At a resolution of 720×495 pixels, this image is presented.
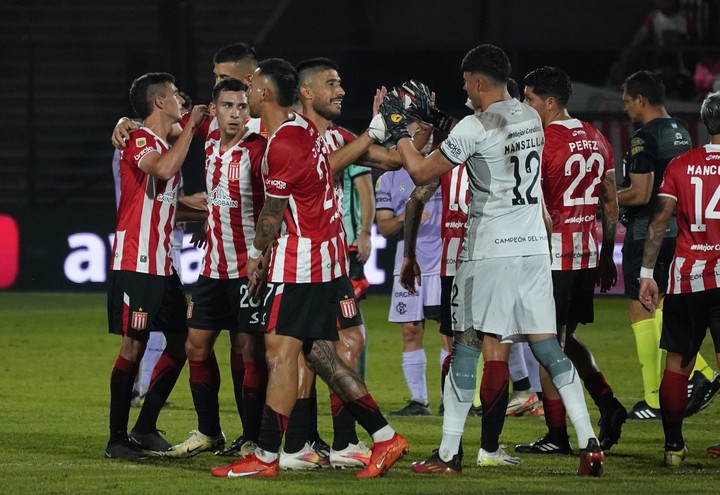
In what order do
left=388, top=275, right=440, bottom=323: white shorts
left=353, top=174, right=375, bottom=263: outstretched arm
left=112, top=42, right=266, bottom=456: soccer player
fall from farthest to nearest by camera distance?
left=388, top=275, right=440, bottom=323: white shorts, left=353, top=174, right=375, bottom=263: outstretched arm, left=112, top=42, right=266, bottom=456: soccer player

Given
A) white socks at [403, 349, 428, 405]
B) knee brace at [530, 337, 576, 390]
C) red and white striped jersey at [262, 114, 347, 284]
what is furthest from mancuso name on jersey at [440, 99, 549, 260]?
white socks at [403, 349, 428, 405]

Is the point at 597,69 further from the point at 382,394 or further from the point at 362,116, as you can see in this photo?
the point at 382,394

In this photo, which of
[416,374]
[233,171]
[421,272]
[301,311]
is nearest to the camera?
[301,311]

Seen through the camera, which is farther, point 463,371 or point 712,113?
point 712,113

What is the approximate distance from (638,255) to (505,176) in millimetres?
2959

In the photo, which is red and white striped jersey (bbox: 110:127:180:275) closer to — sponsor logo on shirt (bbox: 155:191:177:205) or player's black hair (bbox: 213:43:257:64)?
sponsor logo on shirt (bbox: 155:191:177:205)

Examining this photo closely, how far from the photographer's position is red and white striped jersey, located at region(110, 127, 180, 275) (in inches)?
296

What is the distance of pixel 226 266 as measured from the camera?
24.0ft

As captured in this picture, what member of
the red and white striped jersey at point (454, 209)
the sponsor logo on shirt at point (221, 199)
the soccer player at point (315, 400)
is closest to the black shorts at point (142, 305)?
the sponsor logo on shirt at point (221, 199)

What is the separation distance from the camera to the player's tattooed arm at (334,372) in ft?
22.2

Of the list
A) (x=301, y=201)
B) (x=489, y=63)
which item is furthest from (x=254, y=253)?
(x=489, y=63)

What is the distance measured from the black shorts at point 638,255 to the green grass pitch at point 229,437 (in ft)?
3.08

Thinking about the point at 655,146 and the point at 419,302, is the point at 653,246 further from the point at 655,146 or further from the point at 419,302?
the point at 419,302

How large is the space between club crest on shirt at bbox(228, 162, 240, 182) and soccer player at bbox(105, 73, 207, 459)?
29 centimetres
